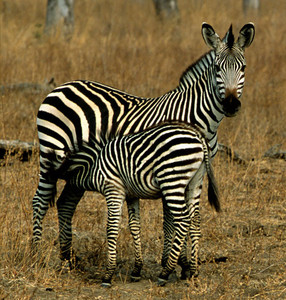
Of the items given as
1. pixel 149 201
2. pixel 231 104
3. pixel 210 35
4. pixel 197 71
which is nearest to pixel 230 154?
pixel 149 201

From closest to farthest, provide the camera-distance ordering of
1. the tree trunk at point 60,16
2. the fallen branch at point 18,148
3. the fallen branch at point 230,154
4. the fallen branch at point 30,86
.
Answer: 1. the fallen branch at point 18,148
2. the fallen branch at point 230,154
3. the fallen branch at point 30,86
4. the tree trunk at point 60,16

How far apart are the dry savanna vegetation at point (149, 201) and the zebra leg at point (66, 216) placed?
0.16 m

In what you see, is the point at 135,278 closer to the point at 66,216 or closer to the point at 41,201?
the point at 66,216

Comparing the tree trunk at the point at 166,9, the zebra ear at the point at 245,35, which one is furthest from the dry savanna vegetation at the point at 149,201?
the zebra ear at the point at 245,35

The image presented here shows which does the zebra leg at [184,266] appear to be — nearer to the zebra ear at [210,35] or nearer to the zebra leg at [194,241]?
the zebra leg at [194,241]

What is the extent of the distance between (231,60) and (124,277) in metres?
2.25

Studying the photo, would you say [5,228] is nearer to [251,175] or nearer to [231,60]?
[231,60]

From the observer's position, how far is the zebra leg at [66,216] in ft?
19.6

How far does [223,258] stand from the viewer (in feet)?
20.2

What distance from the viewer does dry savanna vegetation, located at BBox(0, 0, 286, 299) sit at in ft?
17.7

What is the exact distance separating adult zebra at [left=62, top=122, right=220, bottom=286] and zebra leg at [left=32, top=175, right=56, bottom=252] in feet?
1.99

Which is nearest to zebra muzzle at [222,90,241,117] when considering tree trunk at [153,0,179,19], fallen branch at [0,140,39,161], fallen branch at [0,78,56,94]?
fallen branch at [0,140,39,161]

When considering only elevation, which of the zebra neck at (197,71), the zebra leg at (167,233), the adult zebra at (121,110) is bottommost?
the zebra leg at (167,233)

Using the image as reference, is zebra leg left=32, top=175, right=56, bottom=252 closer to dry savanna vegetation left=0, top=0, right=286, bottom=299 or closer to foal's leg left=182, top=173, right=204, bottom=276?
dry savanna vegetation left=0, top=0, right=286, bottom=299
